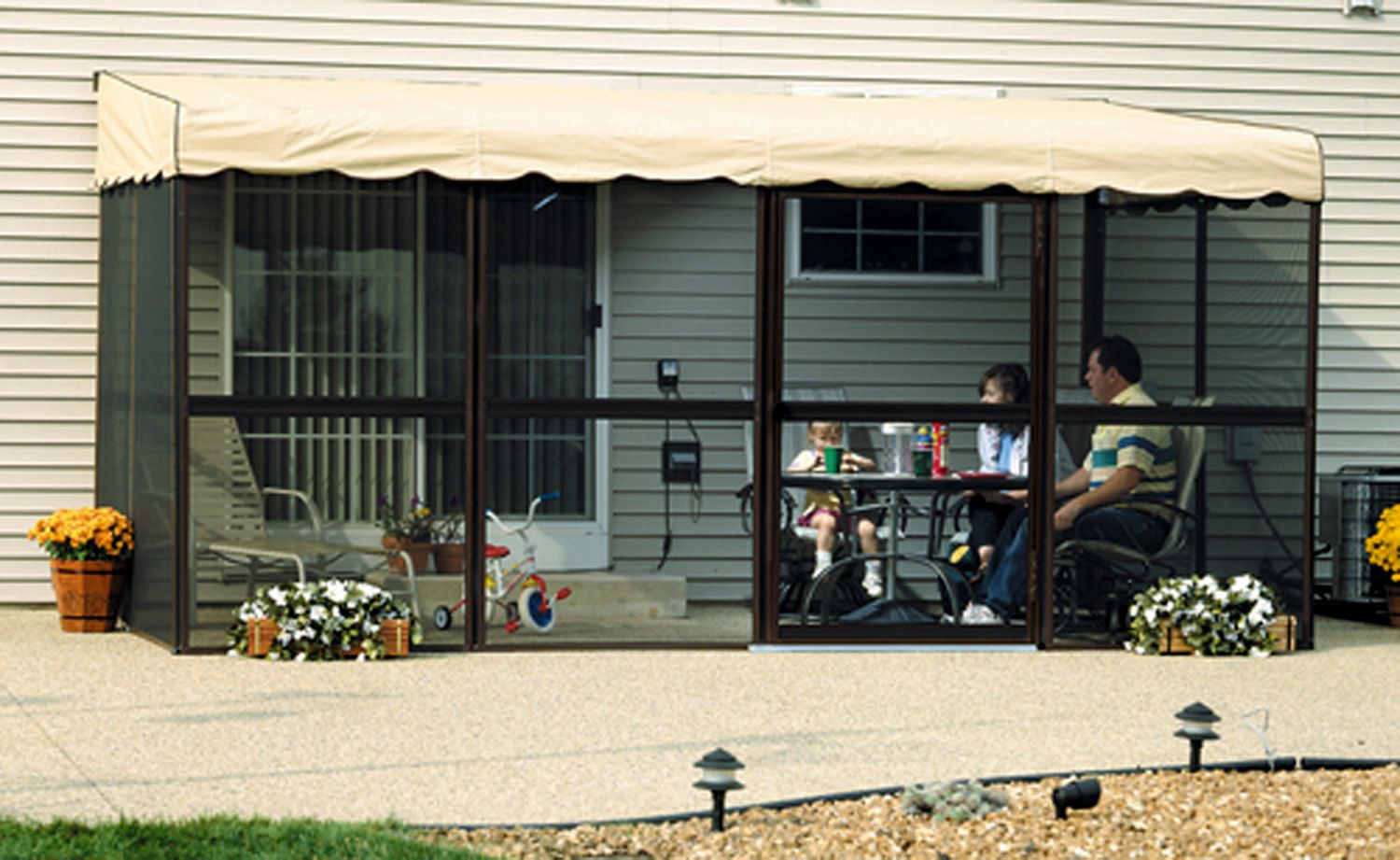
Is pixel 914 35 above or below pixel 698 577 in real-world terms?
above

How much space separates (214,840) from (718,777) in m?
1.21

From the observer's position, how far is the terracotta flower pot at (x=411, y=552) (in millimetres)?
8578

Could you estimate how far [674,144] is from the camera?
335 inches

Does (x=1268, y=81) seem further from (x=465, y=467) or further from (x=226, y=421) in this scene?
(x=226, y=421)

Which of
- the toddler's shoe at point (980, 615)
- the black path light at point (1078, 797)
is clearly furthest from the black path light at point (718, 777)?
the toddler's shoe at point (980, 615)

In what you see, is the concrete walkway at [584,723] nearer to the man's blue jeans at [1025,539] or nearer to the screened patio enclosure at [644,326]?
the man's blue jeans at [1025,539]

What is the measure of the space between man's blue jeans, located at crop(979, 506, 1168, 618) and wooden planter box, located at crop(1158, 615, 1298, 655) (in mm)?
422

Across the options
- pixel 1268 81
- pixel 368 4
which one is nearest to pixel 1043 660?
pixel 1268 81

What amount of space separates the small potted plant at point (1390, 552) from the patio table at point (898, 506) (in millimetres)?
2208

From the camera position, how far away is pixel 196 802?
17.7 feet

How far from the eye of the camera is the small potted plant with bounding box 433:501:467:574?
861 centimetres

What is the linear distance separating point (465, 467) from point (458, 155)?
4.33 ft

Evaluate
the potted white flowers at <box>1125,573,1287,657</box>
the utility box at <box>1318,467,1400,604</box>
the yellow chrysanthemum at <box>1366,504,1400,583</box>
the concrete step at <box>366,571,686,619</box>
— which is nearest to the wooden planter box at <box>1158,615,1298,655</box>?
the potted white flowers at <box>1125,573,1287,657</box>

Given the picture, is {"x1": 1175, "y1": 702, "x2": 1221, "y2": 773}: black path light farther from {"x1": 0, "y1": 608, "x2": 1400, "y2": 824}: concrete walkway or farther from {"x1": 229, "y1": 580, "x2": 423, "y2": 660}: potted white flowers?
{"x1": 229, "y1": 580, "x2": 423, "y2": 660}: potted white flowers
